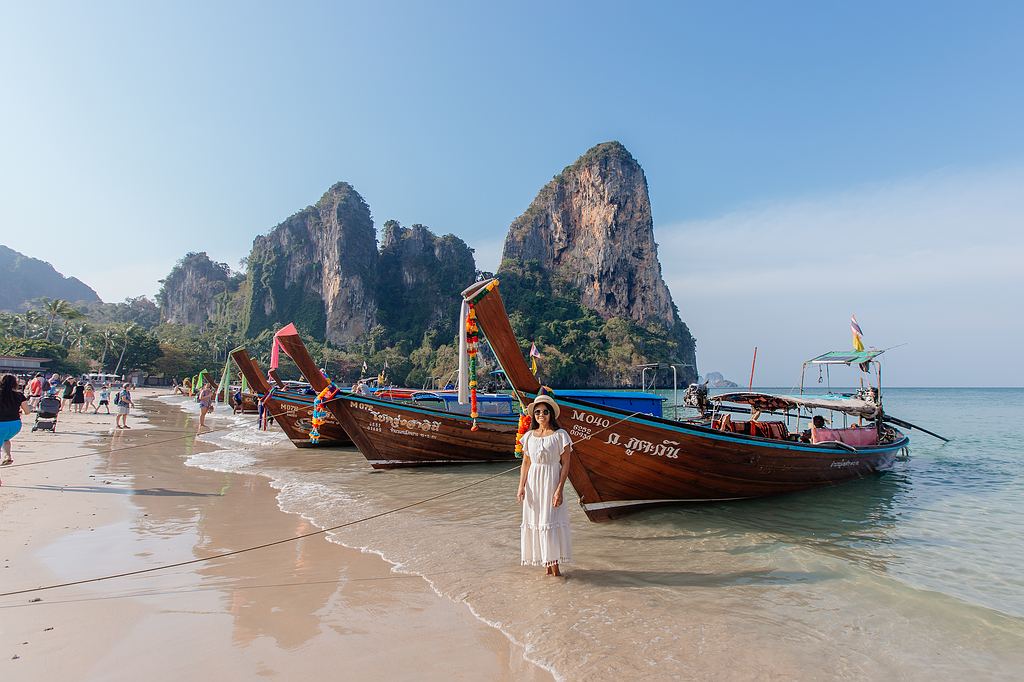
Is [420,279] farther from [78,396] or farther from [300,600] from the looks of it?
[300,600]

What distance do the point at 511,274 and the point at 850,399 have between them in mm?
98310

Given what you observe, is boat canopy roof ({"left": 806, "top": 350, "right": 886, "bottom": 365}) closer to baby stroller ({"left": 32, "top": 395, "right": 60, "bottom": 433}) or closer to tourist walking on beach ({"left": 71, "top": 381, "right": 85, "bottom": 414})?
baby stroller ({"left": 32, "top": 395, "right": 60, "bottom": 433})

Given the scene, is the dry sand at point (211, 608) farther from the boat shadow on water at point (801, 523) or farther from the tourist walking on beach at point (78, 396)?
the tourist walking on beach at point (78, 396)

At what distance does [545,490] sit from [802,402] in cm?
860

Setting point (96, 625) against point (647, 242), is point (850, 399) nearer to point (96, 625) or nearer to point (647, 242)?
point (96, 625)

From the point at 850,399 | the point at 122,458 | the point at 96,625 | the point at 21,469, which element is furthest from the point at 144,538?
the point at 850,399

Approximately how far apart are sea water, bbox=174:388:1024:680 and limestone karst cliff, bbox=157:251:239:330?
414ft

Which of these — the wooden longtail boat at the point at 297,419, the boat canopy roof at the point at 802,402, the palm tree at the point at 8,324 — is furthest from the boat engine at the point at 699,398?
the palm tree at the point at 8,324

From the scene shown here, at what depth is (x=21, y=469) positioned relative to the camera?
9.66 m

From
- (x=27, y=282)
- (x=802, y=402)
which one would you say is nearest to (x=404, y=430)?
(x=802, y=402)

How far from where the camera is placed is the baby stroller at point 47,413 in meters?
15.2

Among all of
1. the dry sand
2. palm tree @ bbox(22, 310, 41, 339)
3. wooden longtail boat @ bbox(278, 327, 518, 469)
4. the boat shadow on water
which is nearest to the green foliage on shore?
wooden longtail boat @ bbox(278, 327, 518, 469)

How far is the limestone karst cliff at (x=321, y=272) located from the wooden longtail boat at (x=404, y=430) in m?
88.2

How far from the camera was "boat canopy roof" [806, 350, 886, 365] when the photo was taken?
12666 millimetres
